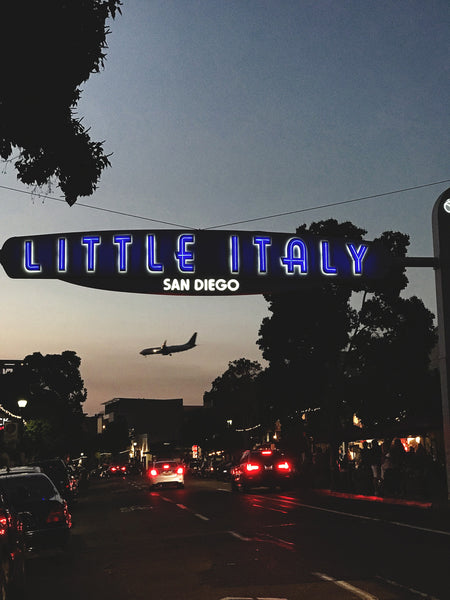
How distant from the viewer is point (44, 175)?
11211 millimetres

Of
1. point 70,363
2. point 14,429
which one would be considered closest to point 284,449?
point 14,429

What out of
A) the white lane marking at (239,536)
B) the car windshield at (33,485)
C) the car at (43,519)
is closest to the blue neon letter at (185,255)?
the white lane marking at (239,536)

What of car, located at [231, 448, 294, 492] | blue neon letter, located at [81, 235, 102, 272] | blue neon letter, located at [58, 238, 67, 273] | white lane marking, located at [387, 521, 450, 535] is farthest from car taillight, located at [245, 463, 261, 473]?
white lane marking, located at [387, 521, 450, 535]

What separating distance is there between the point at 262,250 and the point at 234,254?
95 cm

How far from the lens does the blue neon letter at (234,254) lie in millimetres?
25359

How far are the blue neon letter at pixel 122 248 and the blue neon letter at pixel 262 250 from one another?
3.85 m

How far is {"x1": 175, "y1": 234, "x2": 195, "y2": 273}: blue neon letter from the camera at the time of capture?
25.1 metres

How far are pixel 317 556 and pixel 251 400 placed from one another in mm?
66584

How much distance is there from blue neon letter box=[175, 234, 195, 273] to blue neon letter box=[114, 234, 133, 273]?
147 cm

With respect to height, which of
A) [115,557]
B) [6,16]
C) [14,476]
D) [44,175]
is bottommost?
[115,557]

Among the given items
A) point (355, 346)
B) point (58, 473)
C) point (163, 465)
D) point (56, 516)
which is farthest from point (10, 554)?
point (163, 465)

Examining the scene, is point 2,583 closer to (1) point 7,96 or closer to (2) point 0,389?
(1) point 7,96

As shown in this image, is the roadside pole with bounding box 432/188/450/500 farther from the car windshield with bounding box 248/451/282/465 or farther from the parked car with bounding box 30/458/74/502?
the car windshield with bounding box 248/451/282/465

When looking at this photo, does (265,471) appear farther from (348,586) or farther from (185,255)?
(348,586)
